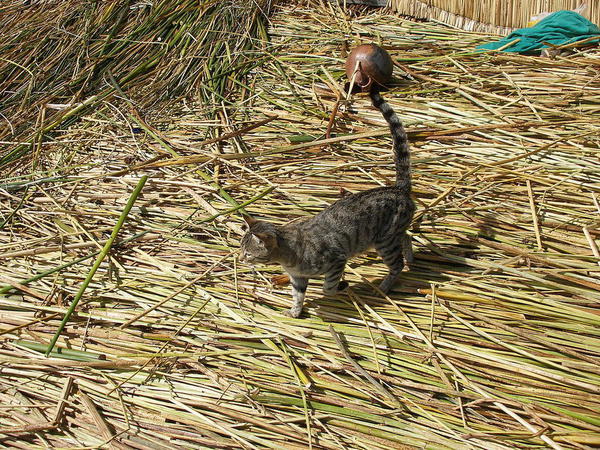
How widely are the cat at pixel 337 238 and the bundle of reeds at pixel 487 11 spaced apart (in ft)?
12.4

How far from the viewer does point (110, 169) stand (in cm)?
501

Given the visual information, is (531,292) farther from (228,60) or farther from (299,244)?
(228,60)

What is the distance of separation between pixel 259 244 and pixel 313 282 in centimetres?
75

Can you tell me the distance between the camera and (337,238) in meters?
3.59

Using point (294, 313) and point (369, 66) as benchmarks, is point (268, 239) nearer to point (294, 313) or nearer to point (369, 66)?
point (294, 313)

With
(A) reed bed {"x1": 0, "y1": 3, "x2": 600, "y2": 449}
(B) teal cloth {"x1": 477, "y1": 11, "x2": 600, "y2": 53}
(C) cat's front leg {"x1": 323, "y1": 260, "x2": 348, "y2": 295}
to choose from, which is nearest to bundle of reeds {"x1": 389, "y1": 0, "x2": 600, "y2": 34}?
(B) teal cloth {"x1": 477, "y1": 11, "x2": 600, "y2": 53}

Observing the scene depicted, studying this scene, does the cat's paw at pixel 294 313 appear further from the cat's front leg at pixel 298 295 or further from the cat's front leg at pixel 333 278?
the cat's front leg at pixel 333 278

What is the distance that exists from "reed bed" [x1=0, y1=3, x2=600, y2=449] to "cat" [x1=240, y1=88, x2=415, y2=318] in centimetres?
20

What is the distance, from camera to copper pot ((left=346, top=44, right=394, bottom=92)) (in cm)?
544

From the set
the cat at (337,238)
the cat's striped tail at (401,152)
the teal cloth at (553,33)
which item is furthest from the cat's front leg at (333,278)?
the teal cloth at (553,33)

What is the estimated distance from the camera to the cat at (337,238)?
3.55 m

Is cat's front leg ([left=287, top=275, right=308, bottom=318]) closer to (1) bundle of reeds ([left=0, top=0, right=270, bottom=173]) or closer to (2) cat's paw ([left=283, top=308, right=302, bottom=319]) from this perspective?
(2) cat's paw ([left=283, top=308, right=302, bottom=319])

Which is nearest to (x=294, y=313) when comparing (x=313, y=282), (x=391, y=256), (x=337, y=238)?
(x=313, y=282)

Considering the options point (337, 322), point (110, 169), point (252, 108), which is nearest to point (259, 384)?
point (337, 322)
